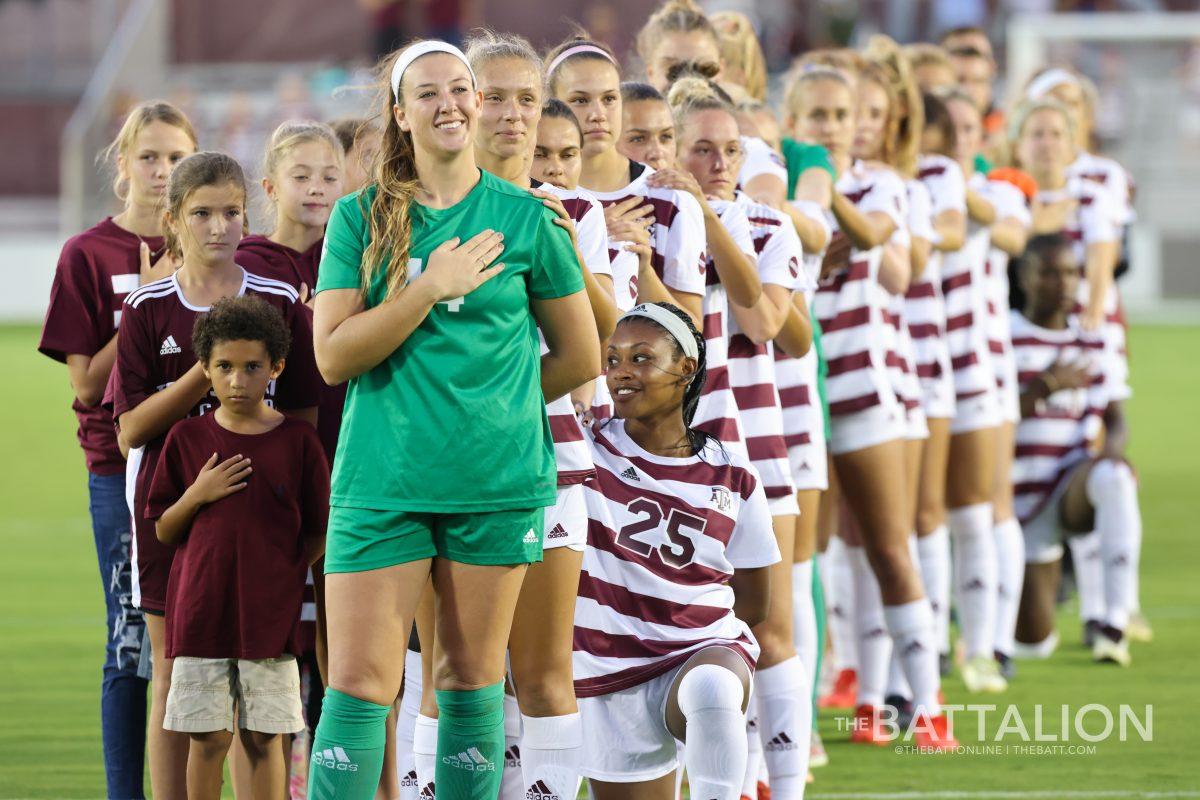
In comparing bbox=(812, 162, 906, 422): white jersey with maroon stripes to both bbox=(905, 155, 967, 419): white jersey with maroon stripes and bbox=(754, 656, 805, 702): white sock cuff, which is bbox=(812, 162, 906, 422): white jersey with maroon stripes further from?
bbox=(754, 656, 805, 702): white sock cuff

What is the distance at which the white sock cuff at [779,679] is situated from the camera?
16.4ft

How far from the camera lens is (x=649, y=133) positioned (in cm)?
502

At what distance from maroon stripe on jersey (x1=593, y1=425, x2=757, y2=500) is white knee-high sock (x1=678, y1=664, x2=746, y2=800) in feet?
1.53

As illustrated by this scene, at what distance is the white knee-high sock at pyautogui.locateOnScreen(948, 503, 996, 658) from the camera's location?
7.19 meters

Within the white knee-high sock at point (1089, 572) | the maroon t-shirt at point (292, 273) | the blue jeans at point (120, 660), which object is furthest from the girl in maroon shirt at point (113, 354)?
the white knee-high sock at point (1089, 572)

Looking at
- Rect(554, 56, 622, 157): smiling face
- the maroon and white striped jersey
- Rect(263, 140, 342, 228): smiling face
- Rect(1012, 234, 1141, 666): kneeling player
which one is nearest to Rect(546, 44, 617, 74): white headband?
Rect(554, 56, 622, 157): smiling face

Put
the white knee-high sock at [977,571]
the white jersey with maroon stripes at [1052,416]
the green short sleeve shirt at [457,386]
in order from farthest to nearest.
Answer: the white jersey with maroon stripes at [1052,416]
the white knee-high sock at [977,571]
the green short sleeve shirt at [457,386]

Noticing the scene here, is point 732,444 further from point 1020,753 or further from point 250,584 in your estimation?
point 1020,753

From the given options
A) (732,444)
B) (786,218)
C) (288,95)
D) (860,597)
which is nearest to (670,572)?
(732,444)

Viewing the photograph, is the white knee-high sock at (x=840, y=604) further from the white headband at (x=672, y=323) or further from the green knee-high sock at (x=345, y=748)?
the green knee-high sock at (x=345, y=748)

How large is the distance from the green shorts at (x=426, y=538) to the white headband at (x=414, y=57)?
85cm

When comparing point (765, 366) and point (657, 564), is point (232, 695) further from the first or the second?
point (765, 366)

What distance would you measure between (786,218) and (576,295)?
1.45 meters

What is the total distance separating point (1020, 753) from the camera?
6.07 m
